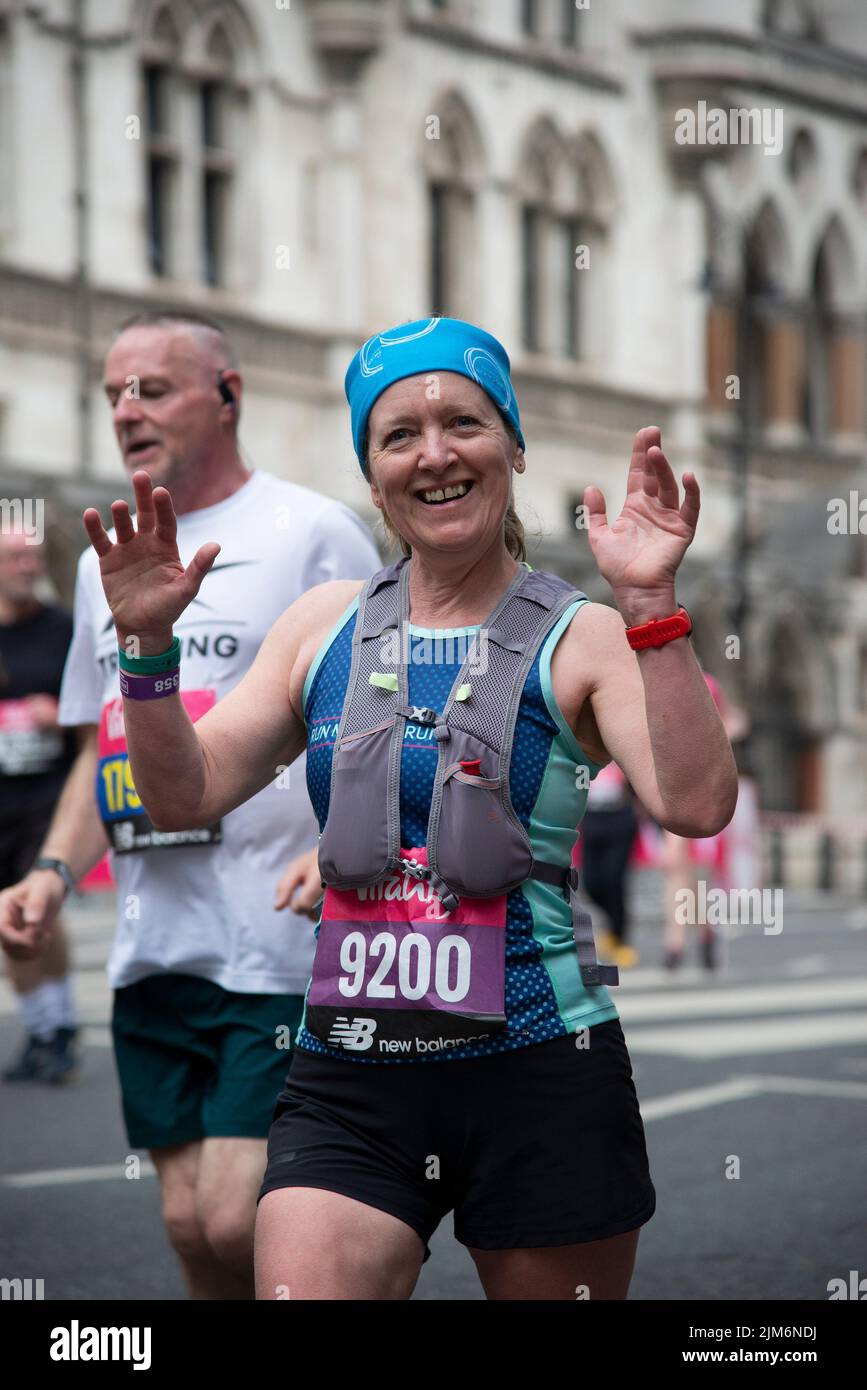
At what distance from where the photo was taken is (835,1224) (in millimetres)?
6352

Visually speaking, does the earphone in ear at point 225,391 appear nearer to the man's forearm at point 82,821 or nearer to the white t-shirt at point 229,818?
the white t-shirt at point 229,818

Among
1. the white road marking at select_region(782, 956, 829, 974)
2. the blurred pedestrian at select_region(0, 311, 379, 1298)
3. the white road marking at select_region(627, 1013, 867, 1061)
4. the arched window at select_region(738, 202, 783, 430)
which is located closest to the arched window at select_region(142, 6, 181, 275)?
the arched window at select_region(738, 202, 783, 430)

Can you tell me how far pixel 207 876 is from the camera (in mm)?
4180

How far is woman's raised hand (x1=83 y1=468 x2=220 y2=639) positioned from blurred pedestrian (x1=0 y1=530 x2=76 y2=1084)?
5689 mm

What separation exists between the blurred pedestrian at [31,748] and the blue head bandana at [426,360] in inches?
224

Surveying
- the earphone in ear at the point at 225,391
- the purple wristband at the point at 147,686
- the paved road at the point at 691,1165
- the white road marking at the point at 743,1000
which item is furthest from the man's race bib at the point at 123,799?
the white road marking at the point at 743,1000

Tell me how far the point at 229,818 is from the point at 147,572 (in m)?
1.17

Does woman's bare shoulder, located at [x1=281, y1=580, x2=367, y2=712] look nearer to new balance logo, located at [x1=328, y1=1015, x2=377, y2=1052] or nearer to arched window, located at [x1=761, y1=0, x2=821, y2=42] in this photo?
new balance logo, located at [x1=328, y1=1015, x2=377, y2=1052]

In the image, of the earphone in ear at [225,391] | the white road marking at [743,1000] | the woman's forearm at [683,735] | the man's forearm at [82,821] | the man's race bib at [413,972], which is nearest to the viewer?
the woman's forearm at [683,735]

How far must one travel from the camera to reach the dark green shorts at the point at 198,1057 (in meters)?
4.04

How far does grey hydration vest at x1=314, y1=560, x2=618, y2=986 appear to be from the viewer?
2.97 m

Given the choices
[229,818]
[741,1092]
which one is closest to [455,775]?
[229,818]

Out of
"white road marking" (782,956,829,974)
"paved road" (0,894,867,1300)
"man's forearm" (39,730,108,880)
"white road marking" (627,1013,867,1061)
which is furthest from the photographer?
"white road marking" (782,956,829,974)
